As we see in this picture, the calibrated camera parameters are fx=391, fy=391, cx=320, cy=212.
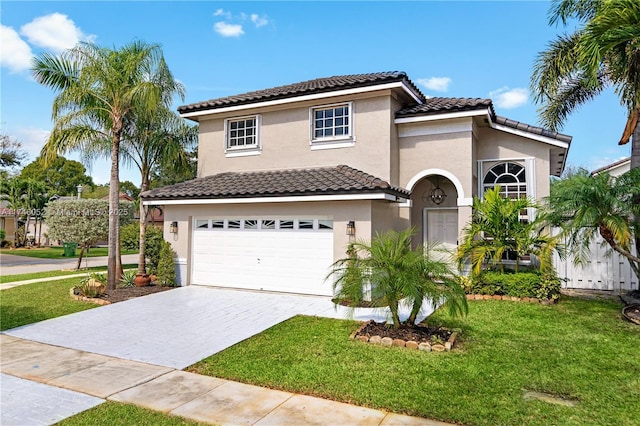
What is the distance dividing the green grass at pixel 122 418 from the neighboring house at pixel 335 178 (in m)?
7.40

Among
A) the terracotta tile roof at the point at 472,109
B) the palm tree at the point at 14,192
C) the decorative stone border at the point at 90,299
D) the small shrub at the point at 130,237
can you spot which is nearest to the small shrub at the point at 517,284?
the terracotta tile roof at the point at 472,109

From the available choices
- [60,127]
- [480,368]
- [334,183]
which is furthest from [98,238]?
[480,368]

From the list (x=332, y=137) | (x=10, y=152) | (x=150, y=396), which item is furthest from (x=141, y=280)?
(x=10, y=152)

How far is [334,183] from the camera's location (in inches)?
456

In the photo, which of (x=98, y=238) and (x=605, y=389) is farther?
(x=98, y=238)

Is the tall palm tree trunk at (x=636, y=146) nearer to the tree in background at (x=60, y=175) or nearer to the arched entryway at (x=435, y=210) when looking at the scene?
the arched entryway at (x=435, y=210)

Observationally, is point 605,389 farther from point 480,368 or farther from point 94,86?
point 94,86

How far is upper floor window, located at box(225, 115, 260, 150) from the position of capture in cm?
1515

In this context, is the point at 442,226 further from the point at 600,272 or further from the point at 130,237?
the point at 130,237

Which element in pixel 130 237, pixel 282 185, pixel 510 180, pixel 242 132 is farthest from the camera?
pixel 130 237

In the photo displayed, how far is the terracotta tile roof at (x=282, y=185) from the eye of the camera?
11055 millimetres

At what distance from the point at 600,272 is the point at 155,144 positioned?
16379mm

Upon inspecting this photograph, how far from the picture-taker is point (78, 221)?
17688mm

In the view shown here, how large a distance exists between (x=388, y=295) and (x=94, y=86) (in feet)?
37.3
